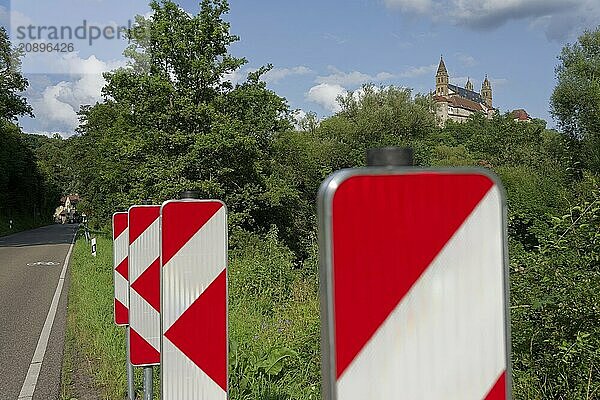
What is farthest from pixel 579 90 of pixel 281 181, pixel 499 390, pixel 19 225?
pixel 19 225

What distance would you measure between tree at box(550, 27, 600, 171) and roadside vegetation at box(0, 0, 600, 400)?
0.10 meters

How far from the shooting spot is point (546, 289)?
5219 millimetres

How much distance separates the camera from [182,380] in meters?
3.15

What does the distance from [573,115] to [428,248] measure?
133 ft

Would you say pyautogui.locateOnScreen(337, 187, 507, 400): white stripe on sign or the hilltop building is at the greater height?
the hilltop building

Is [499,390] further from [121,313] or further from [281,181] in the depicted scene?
[281,181]

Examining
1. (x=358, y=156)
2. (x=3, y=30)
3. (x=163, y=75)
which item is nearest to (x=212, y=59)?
(x=163, y=75)

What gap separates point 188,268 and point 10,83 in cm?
4343

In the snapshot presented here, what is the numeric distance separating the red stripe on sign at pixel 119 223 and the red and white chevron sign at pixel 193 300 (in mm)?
2601

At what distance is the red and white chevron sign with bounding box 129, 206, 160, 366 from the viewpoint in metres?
4.64

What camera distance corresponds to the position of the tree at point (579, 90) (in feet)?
121

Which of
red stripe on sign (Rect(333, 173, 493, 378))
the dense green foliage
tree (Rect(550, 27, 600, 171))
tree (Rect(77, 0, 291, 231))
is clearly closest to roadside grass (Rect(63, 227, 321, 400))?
red stripe on sign (Rect(333, 173, 493, 378))

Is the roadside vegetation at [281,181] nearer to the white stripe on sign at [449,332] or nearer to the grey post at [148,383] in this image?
the white stripe on sign at [449,332]

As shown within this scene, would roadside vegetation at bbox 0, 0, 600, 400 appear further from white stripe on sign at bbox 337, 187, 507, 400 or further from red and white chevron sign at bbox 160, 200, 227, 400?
red and white chevron sign at bbox 160, 200, 227, 400
